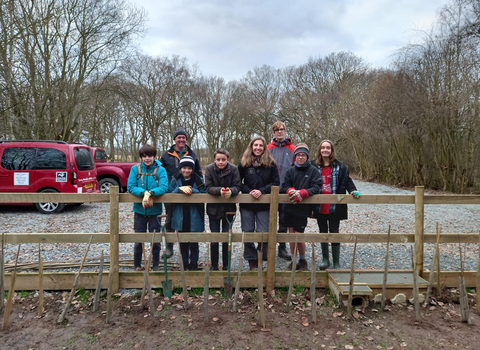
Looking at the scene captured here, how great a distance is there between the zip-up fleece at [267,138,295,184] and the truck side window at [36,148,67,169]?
19.2ft

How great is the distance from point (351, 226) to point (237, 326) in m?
5.18

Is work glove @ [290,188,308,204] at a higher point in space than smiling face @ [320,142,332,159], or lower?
lower

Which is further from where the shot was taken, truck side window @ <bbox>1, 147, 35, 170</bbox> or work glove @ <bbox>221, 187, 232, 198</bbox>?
truck side window @ <bbox>1, 147, 35, 170</bbox>

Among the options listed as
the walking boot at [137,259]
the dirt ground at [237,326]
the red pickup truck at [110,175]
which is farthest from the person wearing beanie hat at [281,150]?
the red pickup truck at [110,175]

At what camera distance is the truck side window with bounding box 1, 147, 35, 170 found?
767cm

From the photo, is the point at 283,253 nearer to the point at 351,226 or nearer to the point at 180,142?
the point at 180,142

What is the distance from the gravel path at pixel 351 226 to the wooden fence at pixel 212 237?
0.92m

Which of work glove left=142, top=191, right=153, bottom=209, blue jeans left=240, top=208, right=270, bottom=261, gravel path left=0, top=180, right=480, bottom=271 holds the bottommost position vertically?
gravel path left=0, top=180, right=480, bottom=271

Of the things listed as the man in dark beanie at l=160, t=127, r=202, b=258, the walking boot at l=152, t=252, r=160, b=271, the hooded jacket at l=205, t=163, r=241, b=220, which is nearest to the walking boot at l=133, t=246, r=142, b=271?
the walking boot at l=152, t=252, r=160, b=271

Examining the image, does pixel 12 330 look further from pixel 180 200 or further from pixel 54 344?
pixel 180 200

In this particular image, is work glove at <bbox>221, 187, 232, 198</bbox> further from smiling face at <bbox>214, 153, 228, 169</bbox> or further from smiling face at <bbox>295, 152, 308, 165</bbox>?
smiling face at <bbox>295, 152, 308, 165</bbox>

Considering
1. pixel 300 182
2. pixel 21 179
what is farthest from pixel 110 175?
pixel 300 182

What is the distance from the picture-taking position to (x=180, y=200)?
11.2 ft

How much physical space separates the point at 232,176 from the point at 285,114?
81.8 ft
